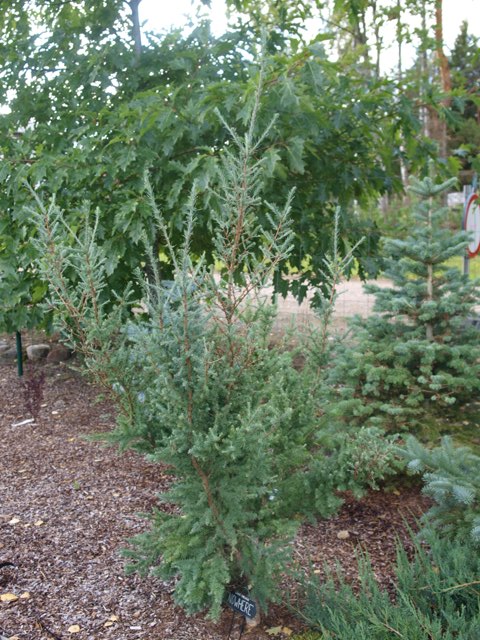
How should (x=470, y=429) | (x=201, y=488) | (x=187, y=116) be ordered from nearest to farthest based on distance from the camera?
(x=201, y=488)
(x=470, y=429)
(x=187, y=116)

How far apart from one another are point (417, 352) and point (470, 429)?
533 millimetres

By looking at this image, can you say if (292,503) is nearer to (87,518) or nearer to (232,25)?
(87,518)

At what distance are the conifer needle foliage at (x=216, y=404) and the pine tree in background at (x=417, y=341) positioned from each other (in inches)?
42.5

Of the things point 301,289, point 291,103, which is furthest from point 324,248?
point 291,103

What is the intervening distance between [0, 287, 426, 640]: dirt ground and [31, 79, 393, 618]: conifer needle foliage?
20 centimetres

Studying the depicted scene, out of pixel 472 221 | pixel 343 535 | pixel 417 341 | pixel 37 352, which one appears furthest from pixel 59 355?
pixel 343 535

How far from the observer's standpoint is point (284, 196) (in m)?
5.17

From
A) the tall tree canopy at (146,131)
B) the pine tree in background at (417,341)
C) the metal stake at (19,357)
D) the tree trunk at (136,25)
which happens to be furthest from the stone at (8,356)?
the pine tree in background at (417,341)

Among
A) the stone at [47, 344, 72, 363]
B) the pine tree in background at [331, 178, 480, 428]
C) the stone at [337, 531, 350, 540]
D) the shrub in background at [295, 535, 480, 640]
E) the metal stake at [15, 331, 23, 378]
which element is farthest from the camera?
the stone at [47, 344, 72, 363]

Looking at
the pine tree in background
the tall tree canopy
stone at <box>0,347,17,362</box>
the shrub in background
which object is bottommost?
stone at <box>0,347,17,362</box>

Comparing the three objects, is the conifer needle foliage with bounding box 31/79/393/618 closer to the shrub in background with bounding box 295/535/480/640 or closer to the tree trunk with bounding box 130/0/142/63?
the shrub in background with bounding box 295/535/480/640

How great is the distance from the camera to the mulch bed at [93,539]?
2840 mm

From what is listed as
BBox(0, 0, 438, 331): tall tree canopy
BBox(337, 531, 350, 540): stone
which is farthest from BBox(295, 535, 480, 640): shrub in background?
BBox(0, 0, 438, 331): tall tree canopy

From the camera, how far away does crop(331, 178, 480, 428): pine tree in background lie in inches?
157
